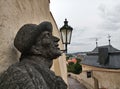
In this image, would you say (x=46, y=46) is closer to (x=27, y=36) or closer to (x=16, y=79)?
(x=27, y=36)

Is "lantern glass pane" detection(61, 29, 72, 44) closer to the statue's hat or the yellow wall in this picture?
the yellow wall

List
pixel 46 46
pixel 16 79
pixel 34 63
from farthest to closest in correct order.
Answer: pixel 46 46
pixel 34 63
pixel 16 79

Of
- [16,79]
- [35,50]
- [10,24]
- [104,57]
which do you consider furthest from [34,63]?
[104,57]

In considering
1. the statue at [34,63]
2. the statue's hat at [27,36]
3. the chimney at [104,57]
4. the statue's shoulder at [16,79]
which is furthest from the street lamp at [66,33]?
the chimney at [104,57]

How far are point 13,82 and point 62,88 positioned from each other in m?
0.56

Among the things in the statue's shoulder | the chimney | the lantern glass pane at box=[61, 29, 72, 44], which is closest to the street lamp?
the lantern glass pane at box=[61, 29, 72, 44]

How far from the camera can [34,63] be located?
262 cm

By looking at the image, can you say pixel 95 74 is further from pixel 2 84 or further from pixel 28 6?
pixel 2 84

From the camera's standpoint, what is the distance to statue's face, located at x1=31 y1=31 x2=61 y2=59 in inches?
108

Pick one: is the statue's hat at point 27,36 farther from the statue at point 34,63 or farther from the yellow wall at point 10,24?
the yellow wall at point 10,24

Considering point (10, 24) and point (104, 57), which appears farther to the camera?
point (104, 57)

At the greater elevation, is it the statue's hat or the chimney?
the statue's hat

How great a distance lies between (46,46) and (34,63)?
0.24 meters

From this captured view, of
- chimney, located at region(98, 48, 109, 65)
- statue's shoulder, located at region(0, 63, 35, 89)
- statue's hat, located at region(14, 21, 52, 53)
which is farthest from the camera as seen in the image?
chimney, located at region(98, 48, 109, 65)
